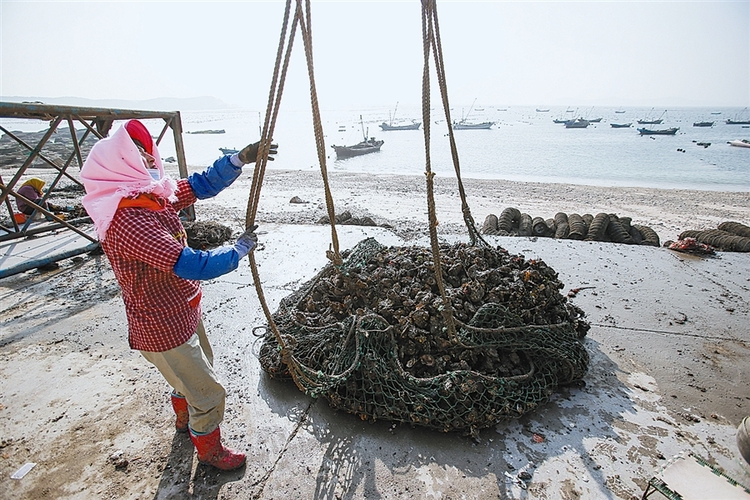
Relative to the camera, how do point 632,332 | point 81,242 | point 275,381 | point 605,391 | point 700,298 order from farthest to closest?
point 81,242 → point 700,298 → point 632,332 → point 275,381 → point 605,391

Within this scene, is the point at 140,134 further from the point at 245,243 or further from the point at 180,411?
the point at 180,411

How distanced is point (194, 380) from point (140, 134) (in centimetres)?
133

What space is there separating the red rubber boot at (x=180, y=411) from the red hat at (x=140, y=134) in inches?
59.6

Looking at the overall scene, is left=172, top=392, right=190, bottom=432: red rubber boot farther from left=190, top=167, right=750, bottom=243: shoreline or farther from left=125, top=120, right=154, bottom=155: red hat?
left=190, top=167, right=750, bottom=243: shoreline

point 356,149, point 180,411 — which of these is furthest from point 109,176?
point 356,149

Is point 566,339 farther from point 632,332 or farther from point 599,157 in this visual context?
point 599,157

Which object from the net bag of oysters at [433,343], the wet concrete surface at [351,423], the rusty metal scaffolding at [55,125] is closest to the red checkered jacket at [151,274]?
the net bag of oysters at [433,343]

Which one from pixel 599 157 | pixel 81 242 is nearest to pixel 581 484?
pixel 81 242

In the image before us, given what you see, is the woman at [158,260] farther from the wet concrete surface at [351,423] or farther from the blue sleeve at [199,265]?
the wet concrete surface at [351,423]

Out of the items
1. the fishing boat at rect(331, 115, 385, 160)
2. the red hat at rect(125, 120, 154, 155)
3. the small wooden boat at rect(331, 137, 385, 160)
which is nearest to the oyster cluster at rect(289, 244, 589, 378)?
the red hat at rect(125, 120, 154, 155)

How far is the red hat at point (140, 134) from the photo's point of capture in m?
1.89

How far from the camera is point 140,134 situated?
1.91 metres

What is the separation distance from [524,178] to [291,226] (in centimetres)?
2164

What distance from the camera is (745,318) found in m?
3.65
